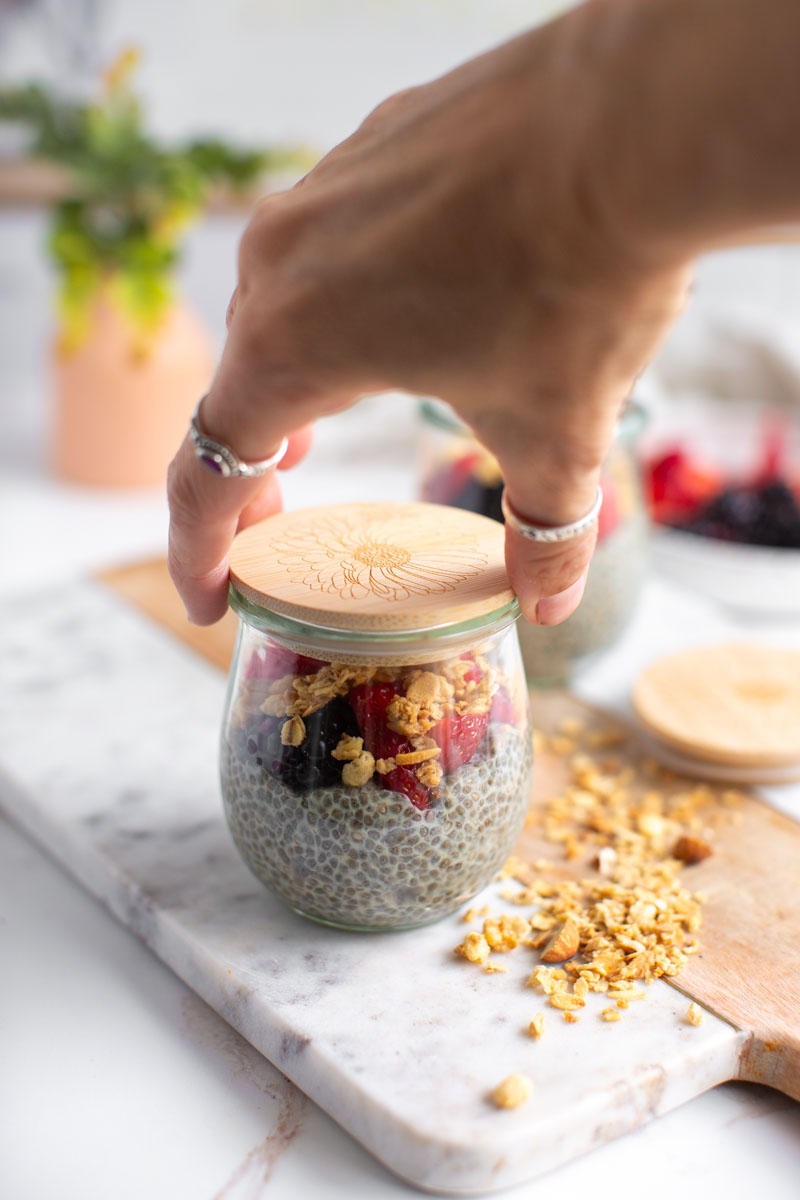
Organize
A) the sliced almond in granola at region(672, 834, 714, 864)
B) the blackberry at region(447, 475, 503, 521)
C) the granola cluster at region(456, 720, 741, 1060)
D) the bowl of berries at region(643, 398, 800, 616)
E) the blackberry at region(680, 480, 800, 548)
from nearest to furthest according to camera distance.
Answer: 1. the granola cluster at region(456, 720, 741, 1060)
2. the sliced almond in granola at region(672, 834, 714, 864)
3. the blackberry at region(447, 475, 503, 521)
4. the bowl of berries at region(643, 398, 800, 616)
5. the blackberry at region(680, 480, 800, 548)

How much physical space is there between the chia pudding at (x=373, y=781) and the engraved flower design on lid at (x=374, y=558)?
5 cm

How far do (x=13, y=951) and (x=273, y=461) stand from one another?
0.38 meters

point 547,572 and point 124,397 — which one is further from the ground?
Result: point 547,572

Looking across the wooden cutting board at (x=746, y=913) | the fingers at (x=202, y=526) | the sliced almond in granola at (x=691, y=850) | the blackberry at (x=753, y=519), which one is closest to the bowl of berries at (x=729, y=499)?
the blackberry at (x=753, y=519)

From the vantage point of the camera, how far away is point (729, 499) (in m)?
1.38

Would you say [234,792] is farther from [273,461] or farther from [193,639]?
[193,639]

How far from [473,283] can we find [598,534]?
0.50m

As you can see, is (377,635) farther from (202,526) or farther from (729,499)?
(729,499)

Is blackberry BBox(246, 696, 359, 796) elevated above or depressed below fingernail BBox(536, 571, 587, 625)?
below

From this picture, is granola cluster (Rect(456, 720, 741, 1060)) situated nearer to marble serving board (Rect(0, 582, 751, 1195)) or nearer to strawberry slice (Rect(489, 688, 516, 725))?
marble serving board (Rect(0, 582, 751, 1195))

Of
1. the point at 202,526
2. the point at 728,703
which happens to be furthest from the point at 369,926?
the point at 728,703

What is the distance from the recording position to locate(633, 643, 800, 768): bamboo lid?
89cm

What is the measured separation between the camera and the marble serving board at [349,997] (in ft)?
1.92

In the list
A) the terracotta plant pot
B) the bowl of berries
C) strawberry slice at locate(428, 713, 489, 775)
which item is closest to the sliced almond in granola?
strawberry slice at locate(428, 713, 489, 775)
